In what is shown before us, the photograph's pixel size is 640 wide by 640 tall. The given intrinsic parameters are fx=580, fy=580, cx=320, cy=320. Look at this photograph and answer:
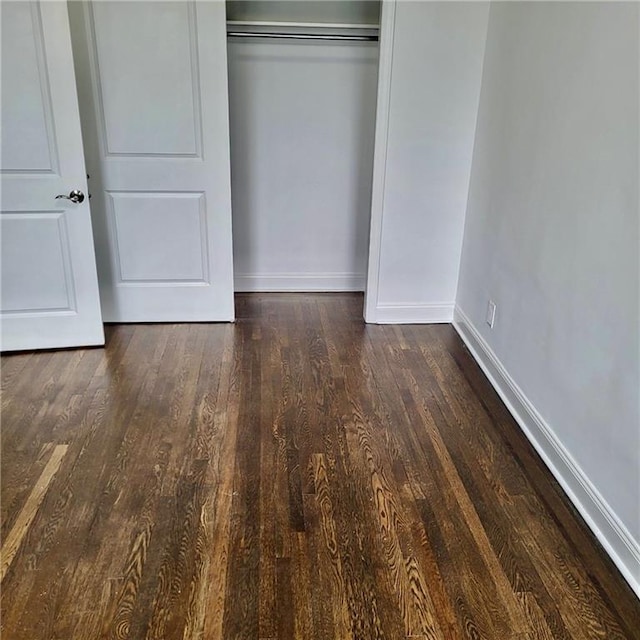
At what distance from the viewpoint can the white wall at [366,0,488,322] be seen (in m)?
3.04

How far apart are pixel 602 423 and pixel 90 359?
245 centimetres

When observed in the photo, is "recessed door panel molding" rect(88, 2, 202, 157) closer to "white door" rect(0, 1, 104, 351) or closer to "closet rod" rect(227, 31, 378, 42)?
"white door" rect(0, 1, 104, 351)

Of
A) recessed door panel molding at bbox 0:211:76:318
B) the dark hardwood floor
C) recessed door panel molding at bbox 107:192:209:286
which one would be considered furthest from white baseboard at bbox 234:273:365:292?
recessed door panel molding at bbox 0:211:76:318

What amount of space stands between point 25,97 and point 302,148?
5.51 feet

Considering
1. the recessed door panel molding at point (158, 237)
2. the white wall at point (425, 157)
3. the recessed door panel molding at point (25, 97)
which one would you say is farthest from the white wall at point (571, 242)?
the recessed door panel molding at point (25, 97)

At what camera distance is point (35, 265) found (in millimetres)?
3012

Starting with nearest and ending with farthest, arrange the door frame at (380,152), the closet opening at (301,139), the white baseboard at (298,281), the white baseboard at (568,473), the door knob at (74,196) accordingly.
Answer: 1. the white baseboard at (568,473)
2. the door knob at (74,196)
3. the door frame at (380,152)
4. the closet opening at (301,139)
5. the white baseboard at (298,281)

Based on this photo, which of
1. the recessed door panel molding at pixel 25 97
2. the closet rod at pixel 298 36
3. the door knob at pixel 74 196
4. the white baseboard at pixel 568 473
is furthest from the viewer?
the closet rod at pixel 298 36

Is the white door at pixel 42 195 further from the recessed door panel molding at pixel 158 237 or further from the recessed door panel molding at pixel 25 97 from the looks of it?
the recessed door panel molding at pixel 158 237

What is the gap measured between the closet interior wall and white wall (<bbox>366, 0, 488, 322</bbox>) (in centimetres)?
60

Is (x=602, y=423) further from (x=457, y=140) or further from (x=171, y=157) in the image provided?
(x=171, y=157)

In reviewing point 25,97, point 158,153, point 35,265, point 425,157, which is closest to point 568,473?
point 425,157

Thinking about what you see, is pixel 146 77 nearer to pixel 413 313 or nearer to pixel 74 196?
pixel 74 196

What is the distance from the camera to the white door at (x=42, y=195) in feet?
8.71
